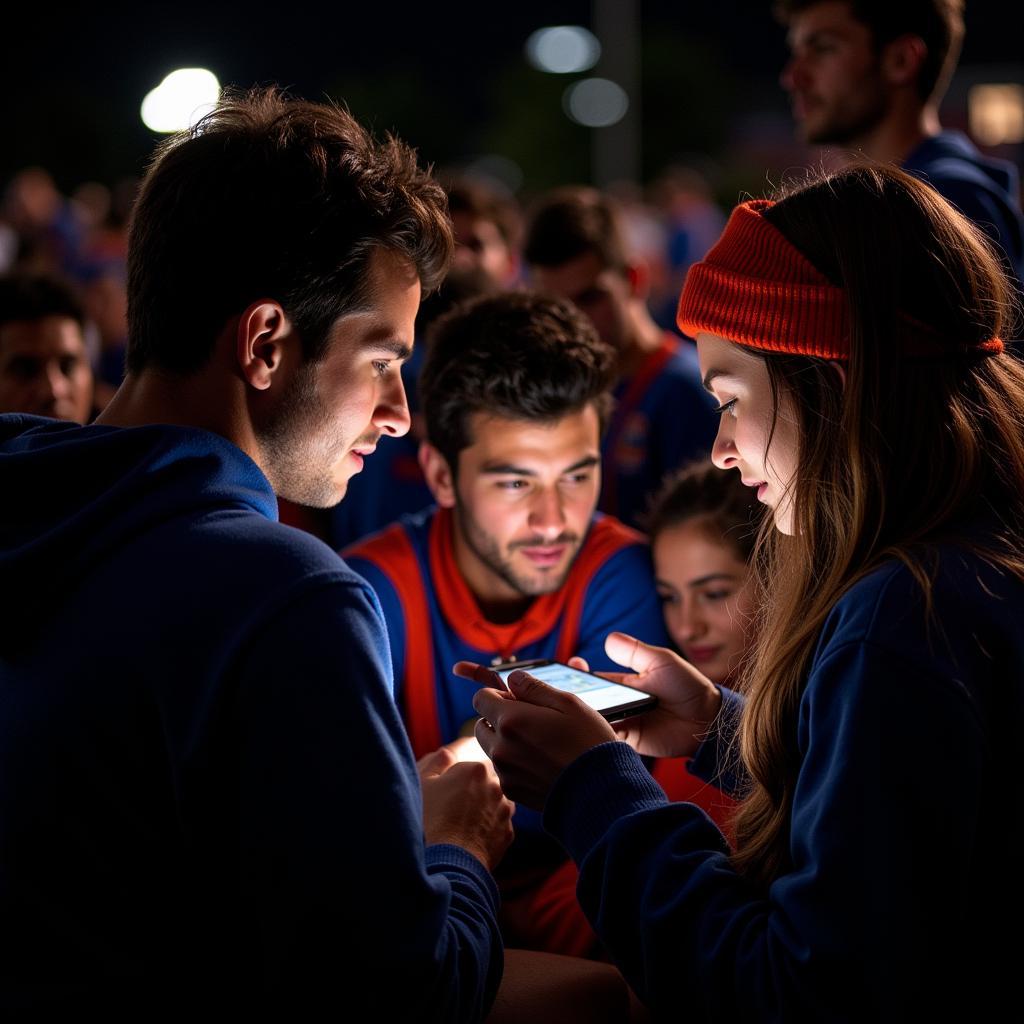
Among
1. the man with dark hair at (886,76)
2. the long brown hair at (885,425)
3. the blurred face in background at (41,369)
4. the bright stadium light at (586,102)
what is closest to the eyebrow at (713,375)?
the long brown hair at (885,425)

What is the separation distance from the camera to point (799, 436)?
1782 millimetres

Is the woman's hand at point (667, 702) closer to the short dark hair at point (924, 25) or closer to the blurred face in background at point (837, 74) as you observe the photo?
the blurred face in background at point (837, 74)

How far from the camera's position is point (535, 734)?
1931 mm

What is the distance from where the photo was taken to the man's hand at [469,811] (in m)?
1.92

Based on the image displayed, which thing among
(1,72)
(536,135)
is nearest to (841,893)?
(536,135)

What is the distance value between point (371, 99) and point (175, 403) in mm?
33591

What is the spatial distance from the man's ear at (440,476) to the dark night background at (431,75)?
2.93 feet

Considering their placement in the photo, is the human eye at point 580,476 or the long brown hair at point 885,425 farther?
the human eye at point 580,476

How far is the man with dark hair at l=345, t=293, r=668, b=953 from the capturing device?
299cm

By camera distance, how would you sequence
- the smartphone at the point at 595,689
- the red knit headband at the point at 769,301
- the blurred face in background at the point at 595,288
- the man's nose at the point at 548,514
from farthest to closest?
1. the blurred face in background at the point at 595,288
2. the man's nose at the point at 548,514
3. the smartphone at the point at 595,689
4. the red knit headband at the point at 769,301

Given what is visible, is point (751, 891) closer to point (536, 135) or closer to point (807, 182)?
point (807, 182)

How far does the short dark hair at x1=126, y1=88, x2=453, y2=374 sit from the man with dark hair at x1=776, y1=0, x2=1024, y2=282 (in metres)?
2.79

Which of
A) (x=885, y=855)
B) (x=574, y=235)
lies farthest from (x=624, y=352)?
(x=885, y=855)

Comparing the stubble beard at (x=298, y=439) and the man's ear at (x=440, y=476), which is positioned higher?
the stubble beard at (x=298, y=439)
